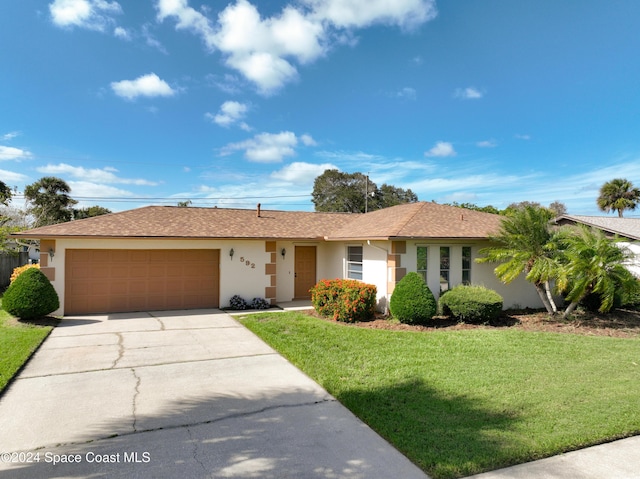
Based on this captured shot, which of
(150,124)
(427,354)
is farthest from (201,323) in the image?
(150,124)

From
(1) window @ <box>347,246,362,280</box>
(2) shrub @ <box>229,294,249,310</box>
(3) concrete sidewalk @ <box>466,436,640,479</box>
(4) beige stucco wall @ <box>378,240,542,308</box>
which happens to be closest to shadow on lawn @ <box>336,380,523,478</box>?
(3) concrete sidewalk @ <box>466,436,640,479</box>

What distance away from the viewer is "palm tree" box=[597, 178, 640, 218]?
2777 cm

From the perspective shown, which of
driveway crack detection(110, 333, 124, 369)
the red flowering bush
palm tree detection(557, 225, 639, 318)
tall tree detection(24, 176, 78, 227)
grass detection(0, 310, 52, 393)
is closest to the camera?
grass detection(0, 310, 52, 393)

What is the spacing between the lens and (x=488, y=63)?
1223 cm

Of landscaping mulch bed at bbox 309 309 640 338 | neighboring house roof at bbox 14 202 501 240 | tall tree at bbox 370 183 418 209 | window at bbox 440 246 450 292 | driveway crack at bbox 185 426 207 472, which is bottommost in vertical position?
landscaping mulch bed at bbox 309 309 640 338

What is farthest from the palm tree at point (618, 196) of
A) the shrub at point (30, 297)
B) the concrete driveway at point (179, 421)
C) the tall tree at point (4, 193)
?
the tall tree at point (4, 193)

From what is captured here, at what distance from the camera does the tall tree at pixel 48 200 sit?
27.3m

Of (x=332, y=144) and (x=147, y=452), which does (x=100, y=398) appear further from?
(x=332, y=144)

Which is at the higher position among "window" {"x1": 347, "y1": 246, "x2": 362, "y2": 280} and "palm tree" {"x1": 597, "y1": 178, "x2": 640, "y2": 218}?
"palm tree" {"x1": 597, "y1": 178, "x2": 640, "y2": 218}

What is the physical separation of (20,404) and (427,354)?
6.58 m

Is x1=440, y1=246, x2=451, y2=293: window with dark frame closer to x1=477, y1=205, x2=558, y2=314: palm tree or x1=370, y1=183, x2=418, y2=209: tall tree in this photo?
x1=477, y1=205, x2=558, y2=314: palm tree

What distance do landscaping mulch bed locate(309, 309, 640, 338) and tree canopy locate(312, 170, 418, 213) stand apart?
116 ft

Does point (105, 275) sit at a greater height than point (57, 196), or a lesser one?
lesser

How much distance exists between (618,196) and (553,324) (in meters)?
25.4
